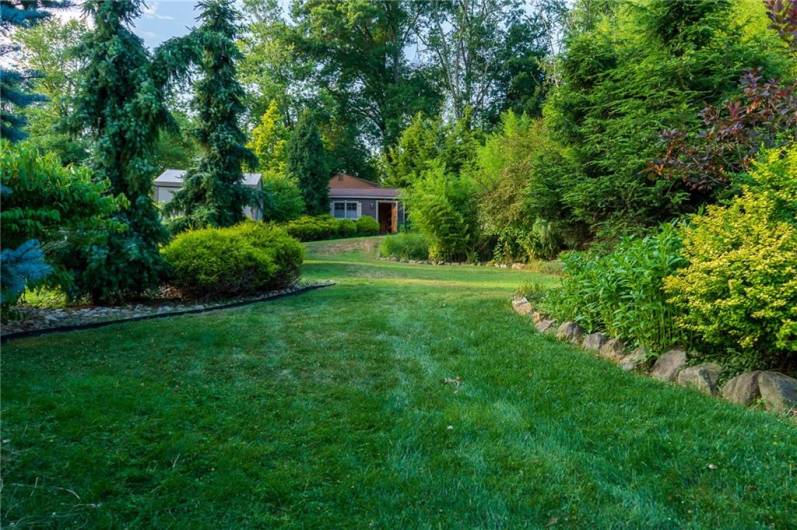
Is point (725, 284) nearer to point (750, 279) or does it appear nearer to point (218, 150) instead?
point (750, 279)

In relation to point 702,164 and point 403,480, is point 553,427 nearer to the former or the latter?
point 403,480

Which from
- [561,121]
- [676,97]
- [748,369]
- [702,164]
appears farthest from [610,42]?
[748,369]

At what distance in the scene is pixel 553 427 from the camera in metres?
2.64

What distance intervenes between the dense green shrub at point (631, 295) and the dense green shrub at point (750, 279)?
13 cm

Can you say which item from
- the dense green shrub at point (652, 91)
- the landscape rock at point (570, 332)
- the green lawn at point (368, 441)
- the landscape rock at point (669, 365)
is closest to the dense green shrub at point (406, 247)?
the dense green shrub at point (652, 91)

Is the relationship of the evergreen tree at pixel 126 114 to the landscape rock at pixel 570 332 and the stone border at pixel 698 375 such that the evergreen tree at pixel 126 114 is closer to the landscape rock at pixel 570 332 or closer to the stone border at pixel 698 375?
the landscape rock at pixel 570 332

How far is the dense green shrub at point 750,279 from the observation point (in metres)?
2.94

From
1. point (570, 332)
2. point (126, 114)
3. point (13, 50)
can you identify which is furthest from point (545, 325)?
point (126, 114)

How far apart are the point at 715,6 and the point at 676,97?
1265mm

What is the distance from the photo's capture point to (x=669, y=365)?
3.41 metres

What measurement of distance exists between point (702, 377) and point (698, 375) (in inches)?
1.2

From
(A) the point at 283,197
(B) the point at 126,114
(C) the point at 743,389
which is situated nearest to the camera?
(C) the point at 743,389

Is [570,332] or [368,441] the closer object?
[368,441]

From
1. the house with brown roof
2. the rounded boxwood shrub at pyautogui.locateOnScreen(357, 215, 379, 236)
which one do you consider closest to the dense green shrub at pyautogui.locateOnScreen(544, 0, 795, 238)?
the rounded boxwood shrub at pyautogui.locateOnScreen(357, 215, 379, 236)
